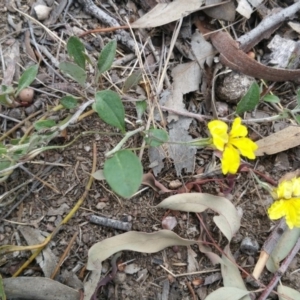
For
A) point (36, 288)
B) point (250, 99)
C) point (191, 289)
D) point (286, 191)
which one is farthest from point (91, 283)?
point (250, 99)

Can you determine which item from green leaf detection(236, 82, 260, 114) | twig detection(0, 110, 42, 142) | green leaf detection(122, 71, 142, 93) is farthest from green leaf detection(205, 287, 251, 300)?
twig detection(0, 110, 42, 142)

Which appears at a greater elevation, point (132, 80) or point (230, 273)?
point (132, 80)

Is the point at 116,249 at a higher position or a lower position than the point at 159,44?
lower

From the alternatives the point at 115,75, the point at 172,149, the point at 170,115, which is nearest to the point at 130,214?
the point at 172,149

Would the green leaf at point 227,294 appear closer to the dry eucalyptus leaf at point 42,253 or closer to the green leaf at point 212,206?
the green leaf at point 212,206

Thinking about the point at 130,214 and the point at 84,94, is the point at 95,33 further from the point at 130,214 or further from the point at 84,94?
the point at 130,214

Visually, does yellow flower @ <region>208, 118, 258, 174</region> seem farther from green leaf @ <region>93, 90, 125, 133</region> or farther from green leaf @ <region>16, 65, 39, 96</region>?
green leaf @ <region>16, 65, 39, 96</region>

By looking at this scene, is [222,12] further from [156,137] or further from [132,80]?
[156,137]

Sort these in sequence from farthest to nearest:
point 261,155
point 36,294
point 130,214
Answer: point 261,155, point 130,214, point 36,294
